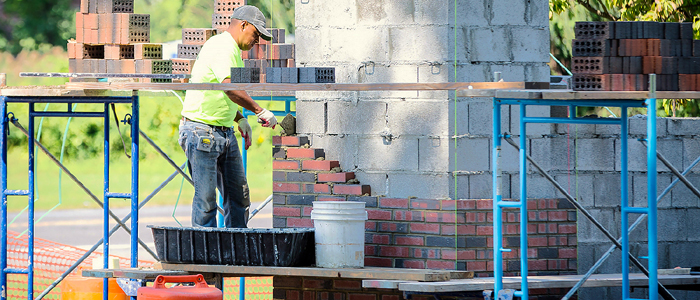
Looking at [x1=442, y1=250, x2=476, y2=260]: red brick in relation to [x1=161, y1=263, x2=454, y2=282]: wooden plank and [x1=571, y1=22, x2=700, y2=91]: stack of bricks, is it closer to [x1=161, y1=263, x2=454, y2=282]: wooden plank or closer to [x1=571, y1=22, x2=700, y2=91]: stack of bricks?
[x1=161, y1=263, x2=454, y2=282]: wooden plank

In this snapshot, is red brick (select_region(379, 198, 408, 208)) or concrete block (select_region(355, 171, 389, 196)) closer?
red brick (select_region(379, 198, 408, 208))

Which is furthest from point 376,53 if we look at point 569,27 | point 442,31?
point 569,27

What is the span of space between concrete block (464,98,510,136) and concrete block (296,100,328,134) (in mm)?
1131

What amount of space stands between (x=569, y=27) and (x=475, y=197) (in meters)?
8.54

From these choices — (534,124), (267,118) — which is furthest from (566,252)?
(267,118)

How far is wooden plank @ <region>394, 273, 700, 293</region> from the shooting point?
7.08 metres

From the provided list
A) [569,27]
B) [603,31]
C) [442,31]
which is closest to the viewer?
[603,31]

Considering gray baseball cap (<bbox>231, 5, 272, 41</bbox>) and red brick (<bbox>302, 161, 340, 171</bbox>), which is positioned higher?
gray baseball cap (<bbox>231, 5, 272, 41</bbox>)

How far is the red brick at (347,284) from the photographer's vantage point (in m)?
8.18

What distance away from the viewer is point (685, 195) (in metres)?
8.48

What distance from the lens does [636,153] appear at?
326 inches

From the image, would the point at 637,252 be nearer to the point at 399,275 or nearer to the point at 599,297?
the point at 599,297

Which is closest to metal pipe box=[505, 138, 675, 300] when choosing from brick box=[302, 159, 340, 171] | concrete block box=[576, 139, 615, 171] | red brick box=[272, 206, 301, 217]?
concrete block box=[576, 139, 615, 171]

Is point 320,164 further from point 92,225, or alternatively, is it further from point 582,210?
point 92,225
